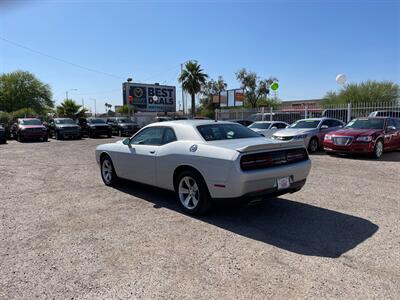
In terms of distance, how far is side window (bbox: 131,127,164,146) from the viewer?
246 inches

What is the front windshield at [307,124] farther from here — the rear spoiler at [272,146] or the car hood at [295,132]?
the rear spoiler at [272,146]

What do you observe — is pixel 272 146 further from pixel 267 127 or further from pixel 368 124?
pixel 267 127

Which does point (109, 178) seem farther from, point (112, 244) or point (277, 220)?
point (277, 220)

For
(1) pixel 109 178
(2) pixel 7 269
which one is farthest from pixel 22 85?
(2) pixel 7 269

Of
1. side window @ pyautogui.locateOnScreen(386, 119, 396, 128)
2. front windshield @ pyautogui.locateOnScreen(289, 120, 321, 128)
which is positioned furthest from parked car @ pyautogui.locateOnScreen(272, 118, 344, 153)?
side window @ pyautogui.locateOnScreen(386, 119, 396, 128)

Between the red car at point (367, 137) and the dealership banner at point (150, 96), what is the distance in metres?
35.7

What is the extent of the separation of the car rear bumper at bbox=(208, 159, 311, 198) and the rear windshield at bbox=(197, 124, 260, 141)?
102cm

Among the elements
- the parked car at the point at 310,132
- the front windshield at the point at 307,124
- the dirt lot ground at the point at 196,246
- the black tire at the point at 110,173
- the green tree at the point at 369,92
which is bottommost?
the dirt lot ground at the point at 196,246

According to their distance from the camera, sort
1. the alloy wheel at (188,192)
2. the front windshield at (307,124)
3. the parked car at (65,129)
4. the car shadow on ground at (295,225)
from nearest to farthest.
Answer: the car shadow on ground at (295,225) → the alloy wheel at (188,192) → the front windshield at (307,124) → the parked car at (65,129)

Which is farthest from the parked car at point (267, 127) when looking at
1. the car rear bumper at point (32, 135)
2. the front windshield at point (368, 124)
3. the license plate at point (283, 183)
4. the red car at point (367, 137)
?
the car rear bumper at point (32, 135)

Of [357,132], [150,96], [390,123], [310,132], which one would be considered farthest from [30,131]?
[150,96]

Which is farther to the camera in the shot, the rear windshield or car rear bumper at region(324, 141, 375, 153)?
car rear bumper at region(324, 141, 375, 153)

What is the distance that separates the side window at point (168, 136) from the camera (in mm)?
5917

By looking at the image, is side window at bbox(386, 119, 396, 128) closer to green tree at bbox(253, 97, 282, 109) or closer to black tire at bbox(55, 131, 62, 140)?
black tire at bbox(55, 131, 62, 140)
